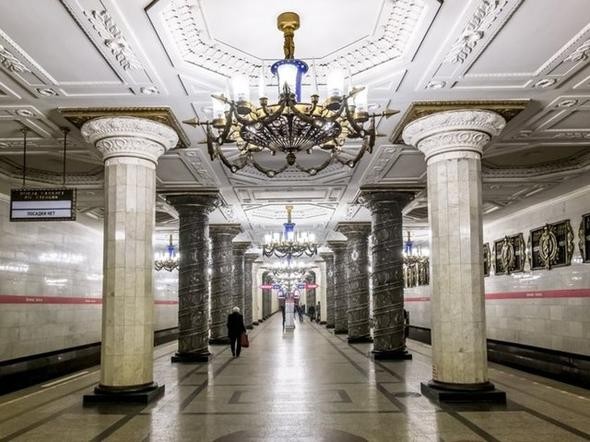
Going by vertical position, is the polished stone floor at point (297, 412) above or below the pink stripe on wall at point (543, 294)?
below

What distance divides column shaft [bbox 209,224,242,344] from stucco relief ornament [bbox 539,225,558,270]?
9.04 m

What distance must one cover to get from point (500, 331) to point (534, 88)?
11422 millimetres

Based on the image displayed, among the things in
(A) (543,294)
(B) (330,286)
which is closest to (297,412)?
(A) (543,294)

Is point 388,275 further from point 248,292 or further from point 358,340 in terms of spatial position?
point 248,292

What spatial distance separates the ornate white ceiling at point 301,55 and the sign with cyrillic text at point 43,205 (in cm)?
96

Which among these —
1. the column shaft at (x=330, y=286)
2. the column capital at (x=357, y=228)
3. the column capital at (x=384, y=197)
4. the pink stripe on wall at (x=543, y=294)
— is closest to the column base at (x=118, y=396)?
the column capital at (x=384, y=197)

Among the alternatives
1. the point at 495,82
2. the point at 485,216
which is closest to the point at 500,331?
the point at 485,216

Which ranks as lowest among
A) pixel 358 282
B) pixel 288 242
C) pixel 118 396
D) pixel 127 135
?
pixel 118 396

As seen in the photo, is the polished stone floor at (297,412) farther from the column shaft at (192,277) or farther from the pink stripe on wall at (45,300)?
the pink stripe on wall at (45,300)

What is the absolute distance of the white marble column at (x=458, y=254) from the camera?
767 centimetres

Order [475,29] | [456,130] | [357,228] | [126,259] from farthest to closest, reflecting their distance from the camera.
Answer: [357,228]
[126,259]
[456,130]
[475,29]

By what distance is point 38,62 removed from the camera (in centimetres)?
606

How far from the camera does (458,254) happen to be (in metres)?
7.82

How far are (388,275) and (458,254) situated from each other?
4973mm
